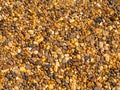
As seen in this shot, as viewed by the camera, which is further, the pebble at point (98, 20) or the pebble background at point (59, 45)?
the pebble at point (98, 20)

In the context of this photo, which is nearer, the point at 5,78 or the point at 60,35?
the point at 5,78

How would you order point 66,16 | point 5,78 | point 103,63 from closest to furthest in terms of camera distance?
point 5,78, point 103,63, point 66,16

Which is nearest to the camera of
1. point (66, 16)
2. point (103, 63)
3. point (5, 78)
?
point (5, 78)

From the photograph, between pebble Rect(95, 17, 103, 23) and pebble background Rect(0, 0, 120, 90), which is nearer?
pebble background Rect(0, 0, 120, 90)

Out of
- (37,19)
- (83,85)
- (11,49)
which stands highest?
(37,19)

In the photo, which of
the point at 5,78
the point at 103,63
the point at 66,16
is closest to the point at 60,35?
the point at 66,16

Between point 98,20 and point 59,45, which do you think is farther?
point 98,20

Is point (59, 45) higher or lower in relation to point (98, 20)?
lower

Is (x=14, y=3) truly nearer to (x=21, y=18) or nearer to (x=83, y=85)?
(x=21, y=18)
